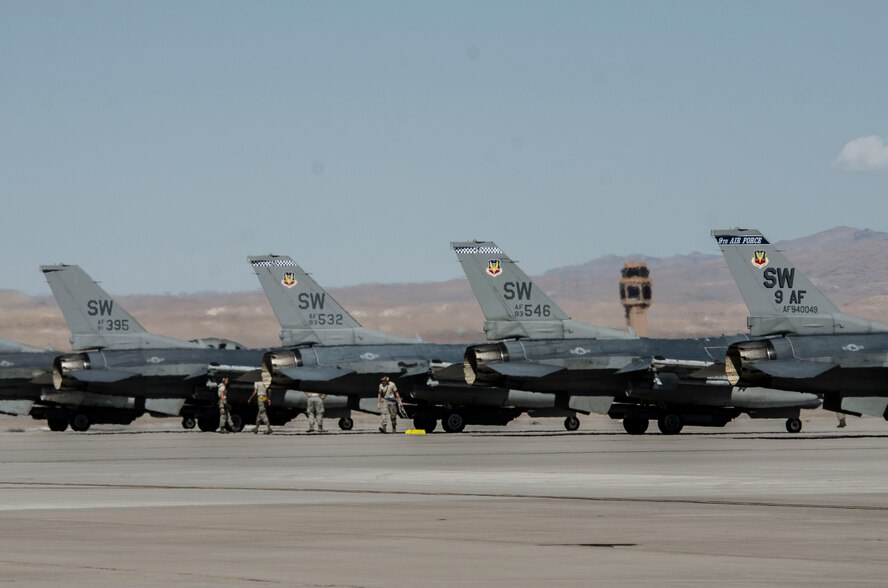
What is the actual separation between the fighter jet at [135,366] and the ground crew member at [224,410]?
78cm

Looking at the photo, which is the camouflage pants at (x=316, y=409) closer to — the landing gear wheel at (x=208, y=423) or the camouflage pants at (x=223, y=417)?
the camouflage pants at (x=223, y=417)

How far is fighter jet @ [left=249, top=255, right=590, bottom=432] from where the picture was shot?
52688 millimetres

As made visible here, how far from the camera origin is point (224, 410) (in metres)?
57.4

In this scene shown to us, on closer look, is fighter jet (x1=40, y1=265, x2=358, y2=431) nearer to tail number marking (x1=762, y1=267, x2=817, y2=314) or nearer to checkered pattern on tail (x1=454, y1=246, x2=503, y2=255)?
checkered pattern on tail (x1=454, y1=246, x2=503, y2=255)

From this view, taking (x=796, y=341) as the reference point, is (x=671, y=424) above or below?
below

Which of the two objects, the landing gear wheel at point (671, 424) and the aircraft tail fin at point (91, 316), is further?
the aircraft tail fin at point (91, 316)

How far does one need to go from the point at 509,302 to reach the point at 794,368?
35.9ft

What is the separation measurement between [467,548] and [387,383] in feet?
127

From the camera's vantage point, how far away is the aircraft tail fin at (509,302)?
5103cm

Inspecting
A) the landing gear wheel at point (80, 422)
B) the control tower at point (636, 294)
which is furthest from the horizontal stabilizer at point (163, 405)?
the control tower at point (636, 294)

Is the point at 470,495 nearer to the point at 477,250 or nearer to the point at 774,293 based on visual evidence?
the point at 774,293

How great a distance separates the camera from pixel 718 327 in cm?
19688

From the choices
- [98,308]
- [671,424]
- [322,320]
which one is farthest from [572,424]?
[98,308]

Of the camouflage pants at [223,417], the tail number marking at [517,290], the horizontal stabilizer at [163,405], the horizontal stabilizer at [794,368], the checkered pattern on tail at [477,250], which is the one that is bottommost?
the camouflage pants at [223,417]
